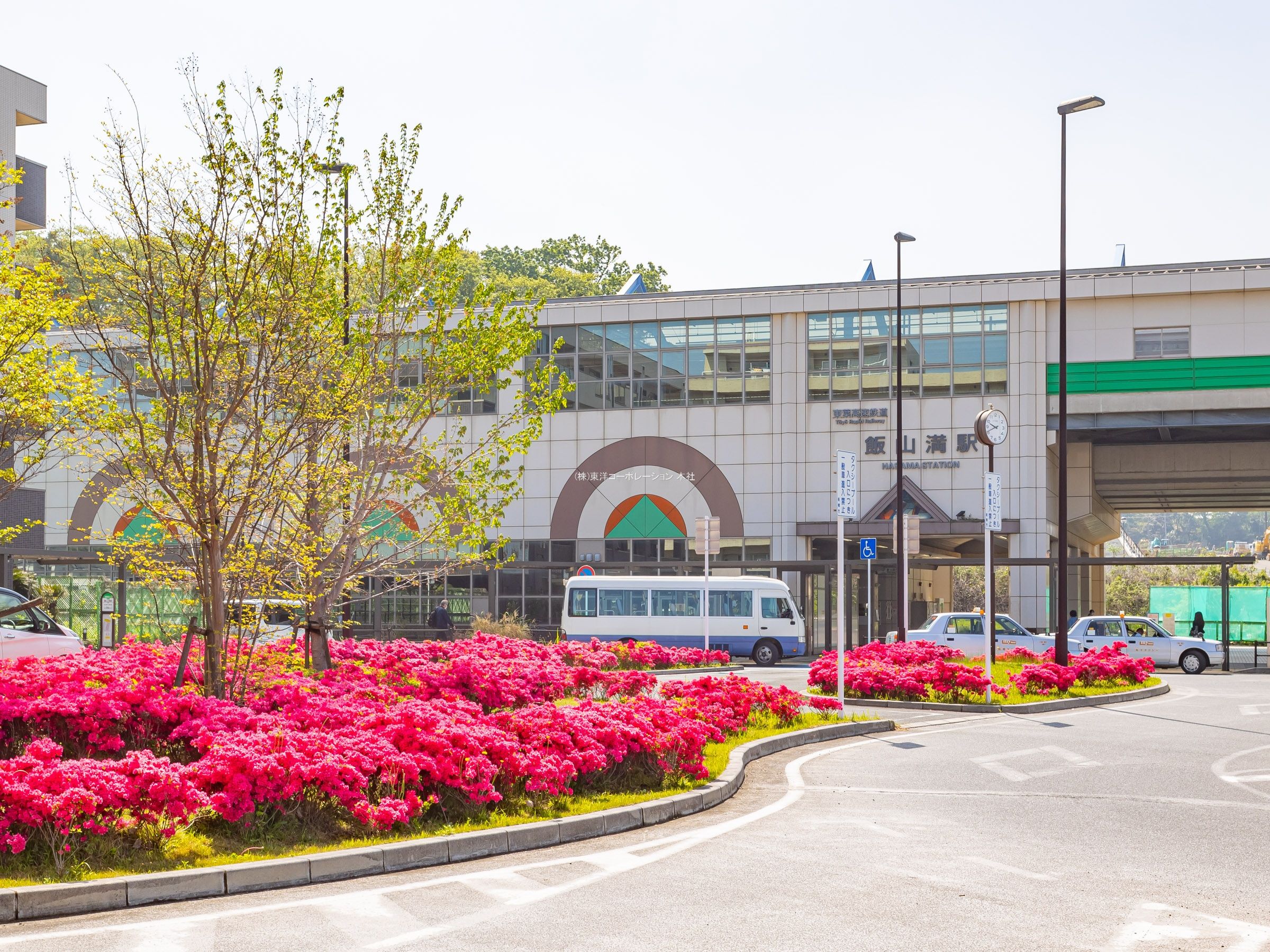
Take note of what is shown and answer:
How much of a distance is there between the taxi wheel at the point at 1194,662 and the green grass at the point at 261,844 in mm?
25696

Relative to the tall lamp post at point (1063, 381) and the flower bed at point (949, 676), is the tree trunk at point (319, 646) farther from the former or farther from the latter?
the tall lamp post at point (1063, 381)

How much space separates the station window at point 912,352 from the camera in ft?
149

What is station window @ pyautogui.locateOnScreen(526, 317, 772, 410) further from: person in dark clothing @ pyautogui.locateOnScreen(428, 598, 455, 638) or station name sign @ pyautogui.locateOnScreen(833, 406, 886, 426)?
person in dark clothing @ pyautogui.locateOnScreen(428, 598, 455, 638)

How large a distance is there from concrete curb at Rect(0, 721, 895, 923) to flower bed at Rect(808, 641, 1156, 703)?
1111 centimetres

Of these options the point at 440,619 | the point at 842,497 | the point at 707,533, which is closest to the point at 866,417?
the point at 440,619

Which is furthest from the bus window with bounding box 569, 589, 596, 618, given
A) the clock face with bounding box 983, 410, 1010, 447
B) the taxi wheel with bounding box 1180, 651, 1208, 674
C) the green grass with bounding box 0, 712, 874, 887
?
the green grass with bounding box 0, 712, 874, 887

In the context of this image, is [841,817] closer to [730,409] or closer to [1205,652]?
[1205,652]

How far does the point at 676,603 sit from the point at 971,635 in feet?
25.1

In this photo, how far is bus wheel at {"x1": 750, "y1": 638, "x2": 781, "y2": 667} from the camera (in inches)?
1410

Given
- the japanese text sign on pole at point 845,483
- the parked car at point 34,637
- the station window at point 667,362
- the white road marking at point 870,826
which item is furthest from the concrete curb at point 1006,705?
the station window at point 667,362

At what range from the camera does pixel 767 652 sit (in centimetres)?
3581

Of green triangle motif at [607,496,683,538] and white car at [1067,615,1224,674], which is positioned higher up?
green triangle motif at [607,496,683,538]

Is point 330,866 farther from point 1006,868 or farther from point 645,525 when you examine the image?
point 645,525

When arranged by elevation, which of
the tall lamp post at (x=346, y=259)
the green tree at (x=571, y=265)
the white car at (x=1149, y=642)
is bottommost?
the white car at (x=1149, y=642)
